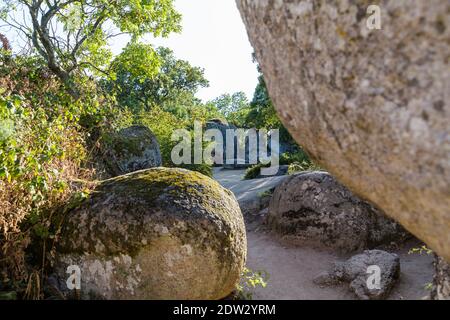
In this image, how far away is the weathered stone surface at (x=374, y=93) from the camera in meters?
1.62

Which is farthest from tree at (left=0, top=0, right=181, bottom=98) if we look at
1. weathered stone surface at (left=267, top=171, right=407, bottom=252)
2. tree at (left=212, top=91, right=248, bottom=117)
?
tree at (left=212, top=91, right=248, bottom=117)

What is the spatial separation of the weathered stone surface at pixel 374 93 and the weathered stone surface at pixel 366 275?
4561mm

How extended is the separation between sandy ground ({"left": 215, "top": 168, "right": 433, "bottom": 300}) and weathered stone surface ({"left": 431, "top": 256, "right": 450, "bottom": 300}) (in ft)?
8.83

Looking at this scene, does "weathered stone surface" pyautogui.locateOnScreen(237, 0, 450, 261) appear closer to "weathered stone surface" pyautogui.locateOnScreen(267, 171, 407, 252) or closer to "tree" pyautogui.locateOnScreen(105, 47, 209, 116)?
"weathered stone surface" pyautogui.locateOnScreen(267, 171, 407, 252)

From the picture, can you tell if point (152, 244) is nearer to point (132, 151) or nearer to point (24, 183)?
point (24, 183)

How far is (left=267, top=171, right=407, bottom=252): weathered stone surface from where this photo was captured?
831cm

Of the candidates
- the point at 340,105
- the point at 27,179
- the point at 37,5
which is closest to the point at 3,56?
the point at 37,5

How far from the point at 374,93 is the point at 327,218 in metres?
7.08

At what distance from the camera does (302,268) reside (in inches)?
299

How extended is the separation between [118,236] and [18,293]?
1.16 m

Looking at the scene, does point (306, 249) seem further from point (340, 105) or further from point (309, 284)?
point (340, 105)

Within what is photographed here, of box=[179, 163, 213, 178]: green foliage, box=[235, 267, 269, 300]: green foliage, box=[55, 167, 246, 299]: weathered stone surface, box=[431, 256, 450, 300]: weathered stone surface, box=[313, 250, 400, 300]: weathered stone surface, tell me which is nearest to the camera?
box=[431, 256, 450, 300]: weathered stone surface

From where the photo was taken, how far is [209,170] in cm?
1609

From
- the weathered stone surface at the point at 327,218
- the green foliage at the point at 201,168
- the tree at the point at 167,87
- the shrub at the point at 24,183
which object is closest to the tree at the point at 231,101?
the tree at the point at 167,87
